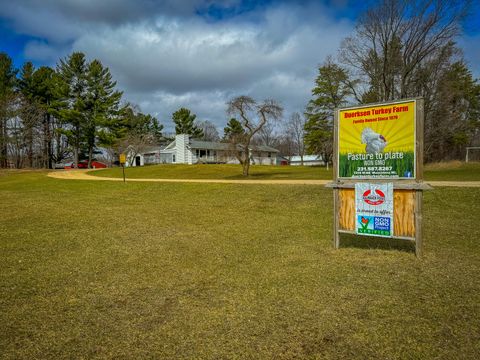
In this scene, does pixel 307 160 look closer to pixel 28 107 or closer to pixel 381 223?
pixel 28 107

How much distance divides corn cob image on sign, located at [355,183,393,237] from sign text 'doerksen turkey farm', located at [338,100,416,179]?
0.69ft

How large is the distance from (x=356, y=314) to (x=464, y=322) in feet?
3.18

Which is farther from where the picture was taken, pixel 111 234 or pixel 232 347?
pixel 111 234

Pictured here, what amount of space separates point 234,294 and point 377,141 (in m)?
3.51

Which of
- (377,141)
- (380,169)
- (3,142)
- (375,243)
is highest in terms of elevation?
(3,142)

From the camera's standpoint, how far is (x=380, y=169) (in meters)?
5.56

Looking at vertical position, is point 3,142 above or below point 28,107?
below

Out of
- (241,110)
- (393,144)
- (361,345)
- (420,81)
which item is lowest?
(361,345)

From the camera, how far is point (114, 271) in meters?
4.86

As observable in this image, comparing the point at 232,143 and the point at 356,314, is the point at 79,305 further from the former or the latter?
the point at 232,143

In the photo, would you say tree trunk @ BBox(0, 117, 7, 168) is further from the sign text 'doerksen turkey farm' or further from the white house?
the sign text 'doerksen turkey farm'

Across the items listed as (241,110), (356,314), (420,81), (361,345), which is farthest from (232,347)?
(420,81)

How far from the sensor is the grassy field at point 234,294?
9.27 ft

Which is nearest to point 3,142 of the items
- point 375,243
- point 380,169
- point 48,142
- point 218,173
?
point 48,142
